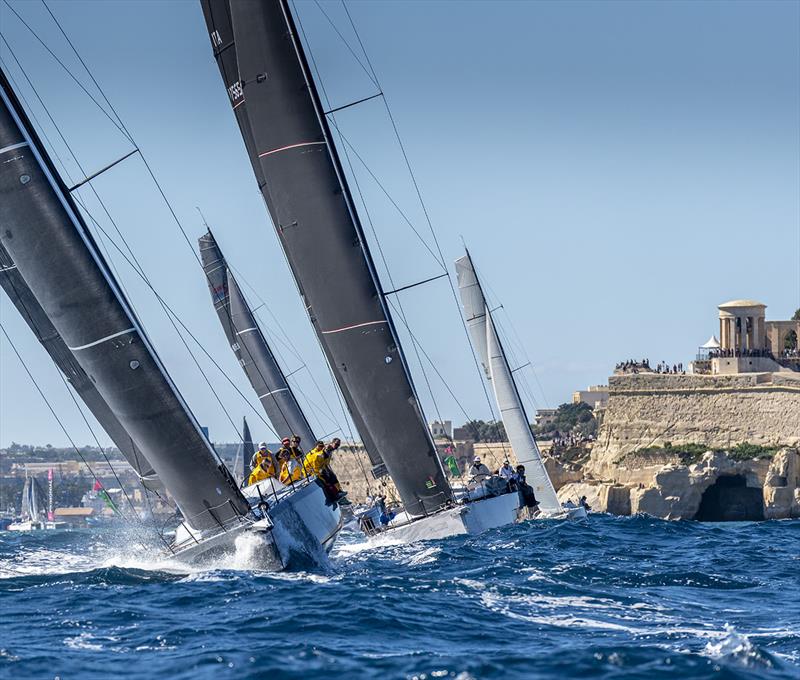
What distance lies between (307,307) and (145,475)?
6.36m

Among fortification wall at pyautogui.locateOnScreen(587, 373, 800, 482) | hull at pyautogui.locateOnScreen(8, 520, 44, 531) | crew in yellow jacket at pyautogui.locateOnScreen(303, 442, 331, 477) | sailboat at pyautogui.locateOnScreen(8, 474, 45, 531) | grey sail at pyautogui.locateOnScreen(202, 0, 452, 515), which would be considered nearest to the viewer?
crew in yellow jacket at pyautogui.locateOnScreen(303, 442, 331, 477)

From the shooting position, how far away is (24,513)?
305ft

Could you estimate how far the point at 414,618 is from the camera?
1390 cm

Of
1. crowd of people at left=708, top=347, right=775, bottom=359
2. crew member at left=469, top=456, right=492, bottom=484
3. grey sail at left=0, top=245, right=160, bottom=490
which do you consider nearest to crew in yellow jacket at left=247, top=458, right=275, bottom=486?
grey sail at left=0, top=245, right=160, bottom=490

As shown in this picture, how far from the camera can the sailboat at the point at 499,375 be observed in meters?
34.9

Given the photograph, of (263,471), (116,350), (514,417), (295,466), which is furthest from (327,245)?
(514,417)

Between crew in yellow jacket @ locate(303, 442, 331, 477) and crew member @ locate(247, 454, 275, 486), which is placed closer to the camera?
crew member @ locate(247, 454, 275, 486)

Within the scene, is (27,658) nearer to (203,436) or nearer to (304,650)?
(304,650)

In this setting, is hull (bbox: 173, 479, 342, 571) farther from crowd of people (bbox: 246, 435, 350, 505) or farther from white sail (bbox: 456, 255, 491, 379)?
white sail (bbox: 456, 255, 491, 379)

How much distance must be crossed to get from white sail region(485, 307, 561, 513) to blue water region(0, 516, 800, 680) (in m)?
13.2

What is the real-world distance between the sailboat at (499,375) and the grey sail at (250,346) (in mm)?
5061

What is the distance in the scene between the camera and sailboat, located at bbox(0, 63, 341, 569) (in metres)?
17.0

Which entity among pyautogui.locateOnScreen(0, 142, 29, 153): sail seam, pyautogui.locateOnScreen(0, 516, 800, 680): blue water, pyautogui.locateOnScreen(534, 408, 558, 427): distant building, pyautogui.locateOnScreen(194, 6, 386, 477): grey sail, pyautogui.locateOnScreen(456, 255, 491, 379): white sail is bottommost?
pyautogui.locateOnScreen(534, 408, 558, 427): distant building

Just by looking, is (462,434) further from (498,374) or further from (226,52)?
(226,52)
